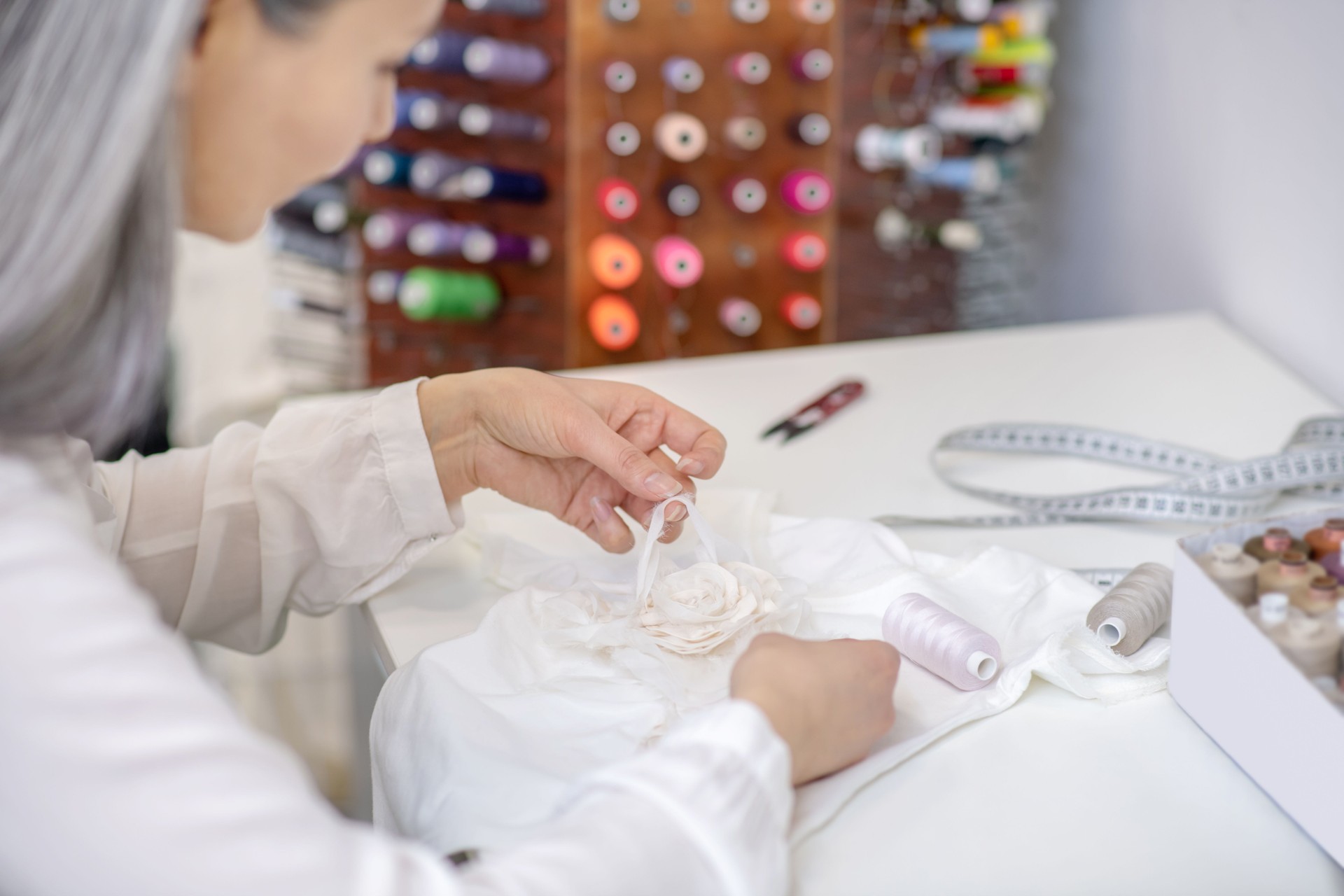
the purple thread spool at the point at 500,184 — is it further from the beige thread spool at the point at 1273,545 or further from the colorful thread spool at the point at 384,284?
the beige thread spool at the point at 1273,545

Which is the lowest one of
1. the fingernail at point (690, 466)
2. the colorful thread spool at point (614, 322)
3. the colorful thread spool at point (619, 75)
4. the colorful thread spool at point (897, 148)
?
the colorful thread spool at point (614, 322)

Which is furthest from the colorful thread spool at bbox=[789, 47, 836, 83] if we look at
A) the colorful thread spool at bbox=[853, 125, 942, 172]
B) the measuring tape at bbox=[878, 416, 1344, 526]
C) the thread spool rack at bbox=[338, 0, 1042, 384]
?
the measuring tape at bbox=[878, 416, 1344, 526]

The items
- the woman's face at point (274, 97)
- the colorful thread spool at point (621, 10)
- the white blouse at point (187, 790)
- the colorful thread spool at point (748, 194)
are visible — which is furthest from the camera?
the colorful thread spool at point (748, 194)

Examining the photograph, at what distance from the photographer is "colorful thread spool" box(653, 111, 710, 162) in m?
1.80

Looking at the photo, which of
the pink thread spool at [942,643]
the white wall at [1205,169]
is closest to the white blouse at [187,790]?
the pink thread spool at [942,643]

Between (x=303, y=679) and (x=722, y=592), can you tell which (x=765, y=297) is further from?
(x=722, y=592)

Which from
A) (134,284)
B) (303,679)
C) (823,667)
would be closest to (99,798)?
(134,284)

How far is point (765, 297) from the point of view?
200 cm

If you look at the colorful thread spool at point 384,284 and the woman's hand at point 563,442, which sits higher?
the woman's hand at point 563,442

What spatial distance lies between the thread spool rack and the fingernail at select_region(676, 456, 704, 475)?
0.92m

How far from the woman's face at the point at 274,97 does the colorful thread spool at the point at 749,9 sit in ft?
3.67

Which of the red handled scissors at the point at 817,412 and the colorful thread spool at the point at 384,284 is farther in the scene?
the colorful thread spool at the point at 384,284

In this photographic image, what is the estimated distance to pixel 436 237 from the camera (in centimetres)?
189

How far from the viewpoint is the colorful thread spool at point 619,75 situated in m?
1.77
